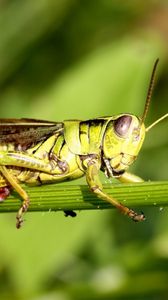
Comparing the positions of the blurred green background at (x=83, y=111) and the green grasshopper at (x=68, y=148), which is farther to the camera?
the blurred green background at (x=83, y=111)

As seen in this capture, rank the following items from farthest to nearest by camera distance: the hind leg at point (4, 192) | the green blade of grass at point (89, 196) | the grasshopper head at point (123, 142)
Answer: the grasshopper head at point (123, 142) → the hind leg at point (4, 192) → the green blade of grass at point (89, 196)

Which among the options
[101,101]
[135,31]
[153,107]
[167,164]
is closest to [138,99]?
[101,101]

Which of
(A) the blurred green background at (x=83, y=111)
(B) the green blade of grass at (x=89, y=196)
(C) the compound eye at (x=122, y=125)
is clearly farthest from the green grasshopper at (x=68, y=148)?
(B) the green blade of grass at (x=89, y=196)

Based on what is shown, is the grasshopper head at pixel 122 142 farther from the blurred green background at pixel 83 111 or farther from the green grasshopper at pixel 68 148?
the blurred green background at pixel 83 111

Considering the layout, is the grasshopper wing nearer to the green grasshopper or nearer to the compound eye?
the green grasshopper

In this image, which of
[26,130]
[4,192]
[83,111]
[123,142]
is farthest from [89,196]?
[83,111]

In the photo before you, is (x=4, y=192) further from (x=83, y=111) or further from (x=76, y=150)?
(x=83, y=111)

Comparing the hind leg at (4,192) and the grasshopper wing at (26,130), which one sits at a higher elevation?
the grasshopper wing at (26,130)
